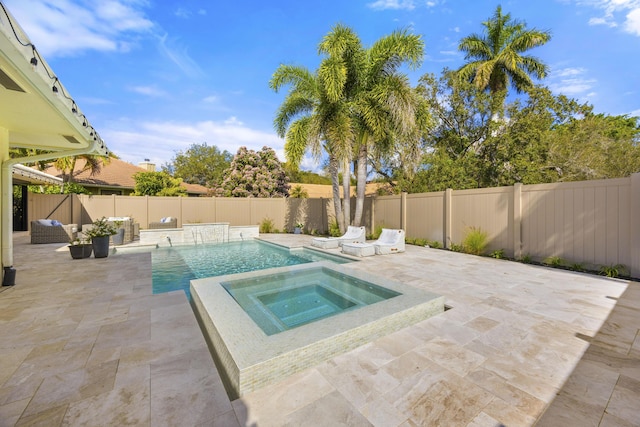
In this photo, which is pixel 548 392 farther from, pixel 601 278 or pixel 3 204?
pixel 3 204

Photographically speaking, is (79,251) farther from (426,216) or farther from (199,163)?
(199,163)

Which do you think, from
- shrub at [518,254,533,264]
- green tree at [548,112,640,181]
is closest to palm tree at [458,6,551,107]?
green tree at [548,112,640,181]

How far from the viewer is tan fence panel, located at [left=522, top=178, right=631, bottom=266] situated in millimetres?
5746

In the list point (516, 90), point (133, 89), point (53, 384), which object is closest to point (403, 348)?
point (53, 384)

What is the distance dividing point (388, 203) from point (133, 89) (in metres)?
13.2

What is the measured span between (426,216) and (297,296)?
23.0ft

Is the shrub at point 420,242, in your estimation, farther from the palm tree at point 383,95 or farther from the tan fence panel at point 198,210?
the tan fence panel at point 198,210

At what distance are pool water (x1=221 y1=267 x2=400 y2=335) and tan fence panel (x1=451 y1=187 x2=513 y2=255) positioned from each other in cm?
541

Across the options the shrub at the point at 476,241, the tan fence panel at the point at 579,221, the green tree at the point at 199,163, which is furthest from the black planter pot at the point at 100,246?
the green tree at the point at 199,163

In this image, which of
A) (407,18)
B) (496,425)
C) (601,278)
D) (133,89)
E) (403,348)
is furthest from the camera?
(133,89)

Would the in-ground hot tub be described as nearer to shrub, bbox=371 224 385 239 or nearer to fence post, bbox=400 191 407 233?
fence post, bbox=400 191 407 233

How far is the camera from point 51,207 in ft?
40.0

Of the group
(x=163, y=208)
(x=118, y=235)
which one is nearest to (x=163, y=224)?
(x=163, y=208)

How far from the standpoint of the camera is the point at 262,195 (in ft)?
70.5
